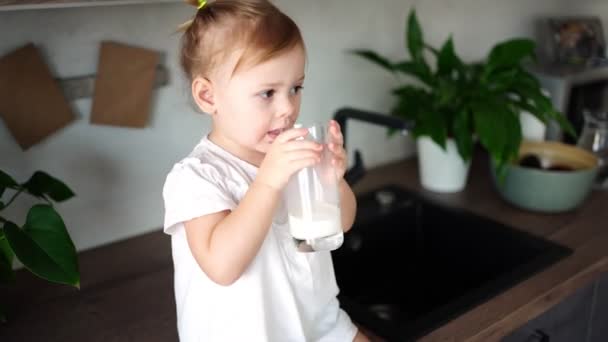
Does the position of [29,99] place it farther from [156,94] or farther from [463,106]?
[463,106]

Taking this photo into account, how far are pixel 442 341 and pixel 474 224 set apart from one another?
505 mm

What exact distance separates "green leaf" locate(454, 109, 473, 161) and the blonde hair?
2.46 feet

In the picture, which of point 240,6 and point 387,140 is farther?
point 387,140

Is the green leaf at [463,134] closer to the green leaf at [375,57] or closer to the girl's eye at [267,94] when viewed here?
the green leaf at [375,57]

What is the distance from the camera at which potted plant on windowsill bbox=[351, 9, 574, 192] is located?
131 cm

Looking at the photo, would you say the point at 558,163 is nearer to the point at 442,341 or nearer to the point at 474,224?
the point at 474,224

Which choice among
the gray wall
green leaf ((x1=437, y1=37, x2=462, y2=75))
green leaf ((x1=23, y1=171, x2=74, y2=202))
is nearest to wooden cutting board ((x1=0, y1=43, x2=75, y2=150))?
the gray wall


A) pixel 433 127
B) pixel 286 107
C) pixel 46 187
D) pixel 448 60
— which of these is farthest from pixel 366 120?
pixel 46 187

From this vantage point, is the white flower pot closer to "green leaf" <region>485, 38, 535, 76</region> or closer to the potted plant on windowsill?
the potted plant on windowsill

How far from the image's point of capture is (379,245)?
4.65 feet

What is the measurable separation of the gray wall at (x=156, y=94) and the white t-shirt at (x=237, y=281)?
45 cm

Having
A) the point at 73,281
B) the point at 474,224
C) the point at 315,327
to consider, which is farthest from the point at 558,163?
the point at 73,281

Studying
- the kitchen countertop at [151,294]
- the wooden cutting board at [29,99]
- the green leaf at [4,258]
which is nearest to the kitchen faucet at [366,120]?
the kitchen countertop at [151,294]

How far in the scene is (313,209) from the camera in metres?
0.72
